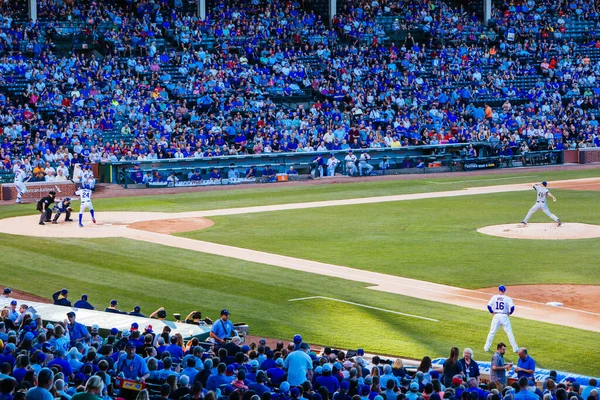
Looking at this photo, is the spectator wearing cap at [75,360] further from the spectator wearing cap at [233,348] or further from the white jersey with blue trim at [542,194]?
the white jersey with blue trim at [542,194]

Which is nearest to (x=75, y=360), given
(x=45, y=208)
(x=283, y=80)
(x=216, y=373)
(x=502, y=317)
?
(x=216, y=373)

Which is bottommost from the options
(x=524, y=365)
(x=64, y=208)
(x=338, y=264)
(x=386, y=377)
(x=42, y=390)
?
(x=338, y=264)

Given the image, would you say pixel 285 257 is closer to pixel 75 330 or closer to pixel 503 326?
pixel 503 326

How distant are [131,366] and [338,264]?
45.5 ft

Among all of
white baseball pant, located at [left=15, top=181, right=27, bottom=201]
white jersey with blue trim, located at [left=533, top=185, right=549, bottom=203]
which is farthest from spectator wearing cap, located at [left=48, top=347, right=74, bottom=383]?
white baseball pant, located at [left=15, top=181, right=27, bottom=201]

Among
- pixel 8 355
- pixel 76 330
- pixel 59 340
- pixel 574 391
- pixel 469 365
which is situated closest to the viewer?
pixel 574 391

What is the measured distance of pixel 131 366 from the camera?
43.1 feet

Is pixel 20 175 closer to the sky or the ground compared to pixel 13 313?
closer to the sky

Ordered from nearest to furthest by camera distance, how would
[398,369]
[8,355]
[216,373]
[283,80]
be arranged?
1. [216,373]
2. [8,355]
3. [398,369]
4. [283,80]

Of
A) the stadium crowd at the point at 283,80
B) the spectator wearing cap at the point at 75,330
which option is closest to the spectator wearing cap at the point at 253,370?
the spectator wearing cap at the point at 75,330

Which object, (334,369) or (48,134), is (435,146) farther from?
(334,369)

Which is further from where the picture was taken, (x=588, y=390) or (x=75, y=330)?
(x=75, y=330)

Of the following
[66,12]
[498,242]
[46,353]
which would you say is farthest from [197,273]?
[66,12]

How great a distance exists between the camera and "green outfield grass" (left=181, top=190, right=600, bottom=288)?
25.3 metres
